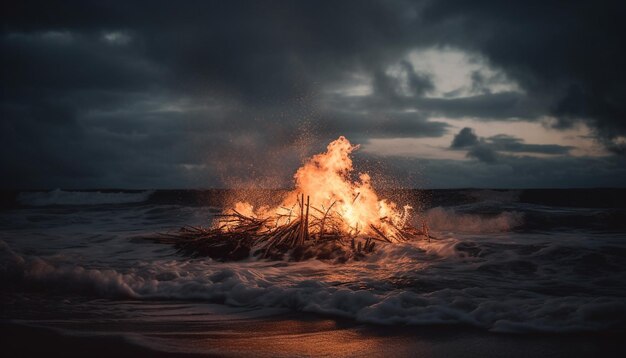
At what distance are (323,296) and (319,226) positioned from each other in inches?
185

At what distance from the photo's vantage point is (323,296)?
6645mm

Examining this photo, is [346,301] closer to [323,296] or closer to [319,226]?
[323,296]

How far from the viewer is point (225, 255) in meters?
10.7

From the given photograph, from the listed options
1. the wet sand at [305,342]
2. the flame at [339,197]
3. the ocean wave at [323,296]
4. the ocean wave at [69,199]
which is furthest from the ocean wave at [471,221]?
the ocean wave at [69,199]

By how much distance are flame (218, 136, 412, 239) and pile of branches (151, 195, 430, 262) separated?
89 millimetres

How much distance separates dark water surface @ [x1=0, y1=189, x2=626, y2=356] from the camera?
497cm

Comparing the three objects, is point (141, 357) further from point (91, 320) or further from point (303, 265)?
point (303, 265)

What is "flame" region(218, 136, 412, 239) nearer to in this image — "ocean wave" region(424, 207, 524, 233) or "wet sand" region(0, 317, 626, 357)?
"wet sand" region(0, 317, 626, 357)

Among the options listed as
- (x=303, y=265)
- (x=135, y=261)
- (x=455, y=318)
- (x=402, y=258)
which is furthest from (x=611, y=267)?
(x=135, y=261)

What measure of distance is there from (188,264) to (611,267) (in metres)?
8.40

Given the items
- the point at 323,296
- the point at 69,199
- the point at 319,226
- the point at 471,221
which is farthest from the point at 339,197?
the point at 69,199

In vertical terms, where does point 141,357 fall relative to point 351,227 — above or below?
below

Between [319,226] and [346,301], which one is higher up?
[319,226]

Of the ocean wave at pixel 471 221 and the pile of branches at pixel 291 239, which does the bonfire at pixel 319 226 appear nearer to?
the pile of branches at pixel 291 239
